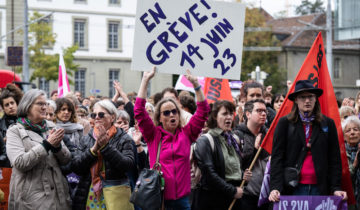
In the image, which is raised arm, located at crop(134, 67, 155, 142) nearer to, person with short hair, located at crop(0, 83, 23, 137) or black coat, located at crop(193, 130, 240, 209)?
black coat, located at crop(193, 130, 240, 209)

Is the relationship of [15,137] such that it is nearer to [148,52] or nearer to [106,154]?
[106,154]

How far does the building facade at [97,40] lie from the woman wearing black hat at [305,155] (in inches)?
1682

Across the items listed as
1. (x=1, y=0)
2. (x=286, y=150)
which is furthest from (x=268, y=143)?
(x=1, y=0)

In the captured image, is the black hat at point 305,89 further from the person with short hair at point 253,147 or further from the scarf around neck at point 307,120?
the person with short hair at point 253,147

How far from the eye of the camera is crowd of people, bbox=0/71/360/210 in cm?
539

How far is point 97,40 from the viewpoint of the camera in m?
48.8

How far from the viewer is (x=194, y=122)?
5.86 m

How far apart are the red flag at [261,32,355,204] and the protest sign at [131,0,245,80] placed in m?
0.67

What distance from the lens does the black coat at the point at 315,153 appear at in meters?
5.31

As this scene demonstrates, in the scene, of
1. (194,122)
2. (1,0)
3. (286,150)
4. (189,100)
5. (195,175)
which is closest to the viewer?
(286,150)

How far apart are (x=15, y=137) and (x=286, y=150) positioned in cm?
267

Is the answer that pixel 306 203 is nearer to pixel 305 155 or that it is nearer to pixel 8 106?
pixel 305 155

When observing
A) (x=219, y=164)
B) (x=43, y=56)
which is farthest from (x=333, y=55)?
(x=219, y=164)

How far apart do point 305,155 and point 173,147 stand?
1.32m
